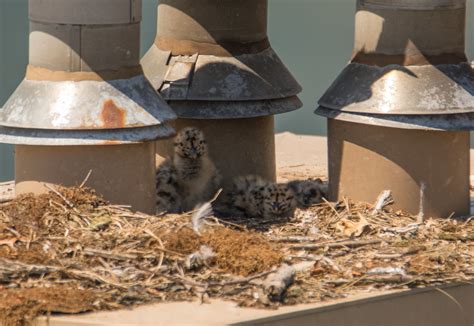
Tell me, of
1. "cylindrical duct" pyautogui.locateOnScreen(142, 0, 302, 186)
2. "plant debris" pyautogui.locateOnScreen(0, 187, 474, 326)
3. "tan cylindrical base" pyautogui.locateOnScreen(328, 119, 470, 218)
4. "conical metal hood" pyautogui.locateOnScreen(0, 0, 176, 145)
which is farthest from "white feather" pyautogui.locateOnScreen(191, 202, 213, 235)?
"cylindrical duct" pyautogui.locateOnScreen(142, 0, 302, 186)

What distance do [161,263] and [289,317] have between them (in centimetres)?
88

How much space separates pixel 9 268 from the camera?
7754 mm

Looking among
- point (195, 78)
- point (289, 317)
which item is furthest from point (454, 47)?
point (289, 317)

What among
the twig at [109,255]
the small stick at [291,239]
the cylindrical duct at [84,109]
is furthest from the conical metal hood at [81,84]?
the twig at [109,255]

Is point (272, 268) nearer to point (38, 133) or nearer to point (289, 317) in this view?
point (289, 317)

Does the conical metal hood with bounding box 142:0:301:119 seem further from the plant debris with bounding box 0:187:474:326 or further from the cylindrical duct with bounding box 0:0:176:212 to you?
the plant debris with bounding box 0:187:474:326

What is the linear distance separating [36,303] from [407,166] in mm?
3450

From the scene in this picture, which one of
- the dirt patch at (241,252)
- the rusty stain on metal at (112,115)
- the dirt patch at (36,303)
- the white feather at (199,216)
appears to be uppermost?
the rusty stain on metal at (112,115)

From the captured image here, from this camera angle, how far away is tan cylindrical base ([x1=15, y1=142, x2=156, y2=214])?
9070mm

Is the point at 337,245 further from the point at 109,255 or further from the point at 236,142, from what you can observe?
the point at 236,142

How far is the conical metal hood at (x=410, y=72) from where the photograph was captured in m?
9.94

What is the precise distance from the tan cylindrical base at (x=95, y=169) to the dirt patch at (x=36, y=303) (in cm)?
165

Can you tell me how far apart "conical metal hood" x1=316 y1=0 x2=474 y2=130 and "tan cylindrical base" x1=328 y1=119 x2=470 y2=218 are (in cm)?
10

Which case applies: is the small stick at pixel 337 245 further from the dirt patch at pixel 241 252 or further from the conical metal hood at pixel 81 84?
the conical metal hood at pixel 81 84
